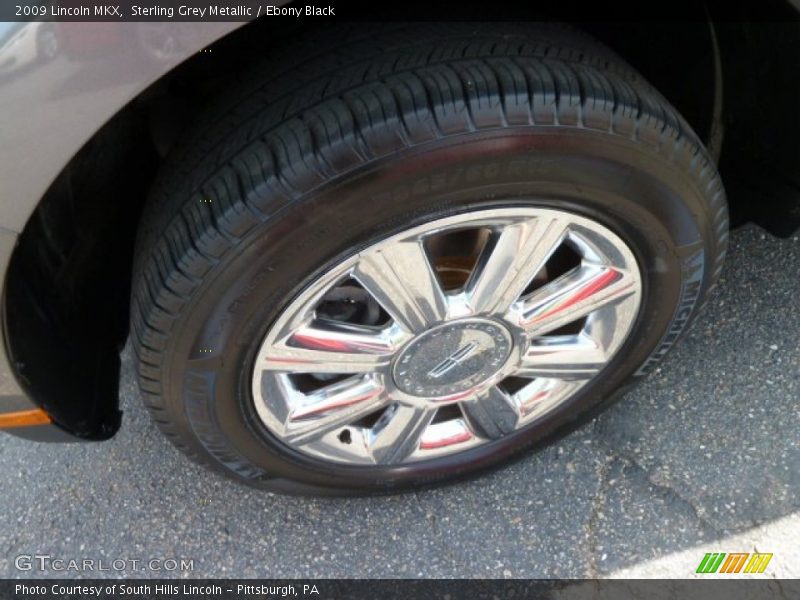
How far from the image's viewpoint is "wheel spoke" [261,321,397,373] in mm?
1474

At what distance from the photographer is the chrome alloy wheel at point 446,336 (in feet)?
4.70

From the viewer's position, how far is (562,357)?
1705 millimetres

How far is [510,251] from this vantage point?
1.47 metres

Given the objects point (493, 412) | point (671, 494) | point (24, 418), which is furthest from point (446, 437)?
point (24, 418)

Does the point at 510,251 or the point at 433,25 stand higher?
the point at 433,25

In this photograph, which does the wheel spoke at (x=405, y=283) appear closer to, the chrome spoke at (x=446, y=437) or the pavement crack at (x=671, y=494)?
the chrome spoke at (x=446, y=437)

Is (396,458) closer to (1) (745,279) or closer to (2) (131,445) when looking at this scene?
(2) (131,445)

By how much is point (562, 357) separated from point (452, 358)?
274 mm

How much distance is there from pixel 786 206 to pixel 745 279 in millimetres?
473

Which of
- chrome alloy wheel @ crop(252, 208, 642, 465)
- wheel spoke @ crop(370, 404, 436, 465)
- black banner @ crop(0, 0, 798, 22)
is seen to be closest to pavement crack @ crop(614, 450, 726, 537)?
chrome alloy wheel @ crop(252, 208, 642, 465)

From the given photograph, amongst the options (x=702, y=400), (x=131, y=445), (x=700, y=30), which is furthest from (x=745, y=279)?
(x=131, y=445)

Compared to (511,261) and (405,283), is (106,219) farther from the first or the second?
(511,261)

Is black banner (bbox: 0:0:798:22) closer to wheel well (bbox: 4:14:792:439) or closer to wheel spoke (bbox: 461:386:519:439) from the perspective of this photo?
wheel well (bbox: 4:14:792:439)

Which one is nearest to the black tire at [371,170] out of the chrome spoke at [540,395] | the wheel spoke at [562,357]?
the wheel spoke at [562,357]
